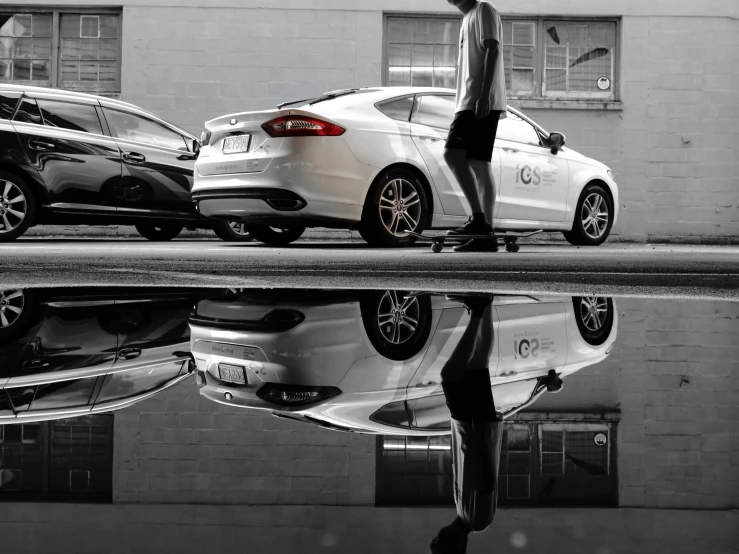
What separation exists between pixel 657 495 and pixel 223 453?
2.02 ft

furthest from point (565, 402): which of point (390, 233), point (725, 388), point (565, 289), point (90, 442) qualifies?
point (390, 233)

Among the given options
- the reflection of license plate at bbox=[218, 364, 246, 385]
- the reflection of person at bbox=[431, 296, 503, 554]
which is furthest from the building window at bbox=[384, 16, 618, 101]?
the reflection of license plate at bbox=[218, 364, 246, 385]

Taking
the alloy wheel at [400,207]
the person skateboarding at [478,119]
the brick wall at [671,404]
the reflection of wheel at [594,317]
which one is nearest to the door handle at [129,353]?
the brick wall at [671,404]

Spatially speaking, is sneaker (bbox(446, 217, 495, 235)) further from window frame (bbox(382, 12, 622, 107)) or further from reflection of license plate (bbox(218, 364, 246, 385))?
window frame (bbox(382, 12, 622, 107))

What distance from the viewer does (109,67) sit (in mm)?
15430

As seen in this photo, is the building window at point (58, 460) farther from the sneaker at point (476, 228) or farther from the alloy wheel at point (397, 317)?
the sneaker at point (476, 228)

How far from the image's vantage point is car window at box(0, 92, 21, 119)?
30.9ft

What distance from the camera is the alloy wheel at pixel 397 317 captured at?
2.83 metres

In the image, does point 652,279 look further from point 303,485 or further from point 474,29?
point 303,485

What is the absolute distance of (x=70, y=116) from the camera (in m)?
9.91

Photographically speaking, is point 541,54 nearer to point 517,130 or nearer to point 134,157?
point 517,130

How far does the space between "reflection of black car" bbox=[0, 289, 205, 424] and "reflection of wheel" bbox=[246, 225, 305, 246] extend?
517 centimetres

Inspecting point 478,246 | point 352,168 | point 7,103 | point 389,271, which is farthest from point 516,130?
point 7,103

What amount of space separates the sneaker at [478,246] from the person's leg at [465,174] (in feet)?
1.36
